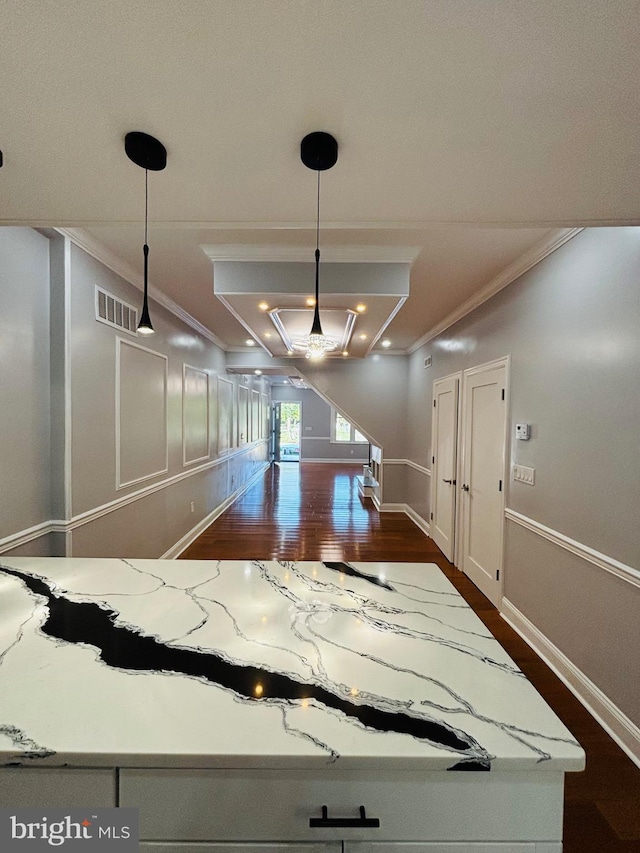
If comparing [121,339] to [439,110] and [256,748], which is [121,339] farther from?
[256,748]

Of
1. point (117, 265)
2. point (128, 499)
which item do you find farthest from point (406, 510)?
point (117, 265)

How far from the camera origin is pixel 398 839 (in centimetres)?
69

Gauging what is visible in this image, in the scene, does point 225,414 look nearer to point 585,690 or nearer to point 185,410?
point 185,410

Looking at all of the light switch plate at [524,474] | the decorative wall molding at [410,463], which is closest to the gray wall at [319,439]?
the decorative wall molding at [410,463]

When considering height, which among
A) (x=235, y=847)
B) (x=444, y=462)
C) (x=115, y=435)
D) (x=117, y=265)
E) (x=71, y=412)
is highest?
(x=117, y=265)

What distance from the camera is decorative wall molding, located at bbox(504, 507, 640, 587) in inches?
66.0

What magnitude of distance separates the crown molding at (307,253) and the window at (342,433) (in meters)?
8.88

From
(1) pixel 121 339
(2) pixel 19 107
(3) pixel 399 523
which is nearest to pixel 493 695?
(2) pixel 19 107

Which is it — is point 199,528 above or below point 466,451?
below

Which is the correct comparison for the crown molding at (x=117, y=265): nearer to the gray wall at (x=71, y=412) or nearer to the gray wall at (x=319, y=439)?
the gray wall at (x=71, y=412)

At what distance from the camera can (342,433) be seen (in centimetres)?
1145

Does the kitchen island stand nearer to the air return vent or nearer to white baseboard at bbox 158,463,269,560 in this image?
the air return vent

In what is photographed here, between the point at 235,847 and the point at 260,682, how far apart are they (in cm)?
26

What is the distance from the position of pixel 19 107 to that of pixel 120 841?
182cm
